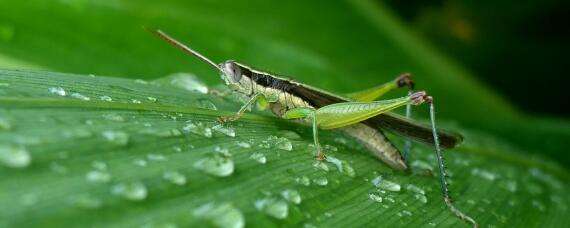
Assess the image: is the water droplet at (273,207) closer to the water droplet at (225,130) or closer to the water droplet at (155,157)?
the water droplet at (155,157)

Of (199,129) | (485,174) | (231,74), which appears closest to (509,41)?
(485,174)

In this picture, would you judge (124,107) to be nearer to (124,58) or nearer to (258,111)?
(258,111)

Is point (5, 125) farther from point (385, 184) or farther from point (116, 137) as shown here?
point (385, 184)

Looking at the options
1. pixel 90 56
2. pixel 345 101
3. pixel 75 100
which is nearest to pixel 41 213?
pixel 75 100

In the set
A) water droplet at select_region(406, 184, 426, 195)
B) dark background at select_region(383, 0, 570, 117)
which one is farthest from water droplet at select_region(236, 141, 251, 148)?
dark background at select_region(383, 0, 570, 117)

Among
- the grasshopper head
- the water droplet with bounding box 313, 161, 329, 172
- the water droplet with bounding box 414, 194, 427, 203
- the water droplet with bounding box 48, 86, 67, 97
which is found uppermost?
the grasshopper head

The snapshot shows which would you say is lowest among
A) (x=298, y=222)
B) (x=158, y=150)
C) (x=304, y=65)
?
(x=298, y=222)

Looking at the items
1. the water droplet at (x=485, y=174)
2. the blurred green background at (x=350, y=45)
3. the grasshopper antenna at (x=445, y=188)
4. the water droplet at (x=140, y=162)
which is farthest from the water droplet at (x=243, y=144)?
the blurred green background at (x=350, y=45)

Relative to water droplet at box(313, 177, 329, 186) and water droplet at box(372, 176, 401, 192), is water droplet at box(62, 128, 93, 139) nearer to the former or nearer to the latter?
water droplet at box(313, 177, 329, 186)
